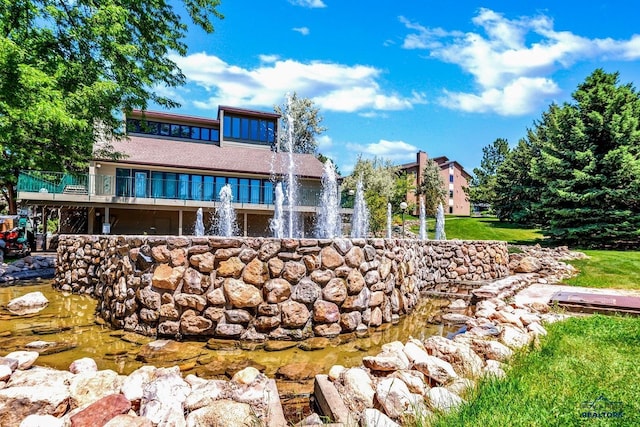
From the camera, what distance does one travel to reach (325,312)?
515 centimetres

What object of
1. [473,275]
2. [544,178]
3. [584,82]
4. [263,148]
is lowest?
[473,275]

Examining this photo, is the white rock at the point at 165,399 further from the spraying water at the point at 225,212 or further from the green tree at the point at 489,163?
the green tree at the point at 489,163

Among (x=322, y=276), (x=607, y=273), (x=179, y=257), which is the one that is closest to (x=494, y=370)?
(x=322, y=276)

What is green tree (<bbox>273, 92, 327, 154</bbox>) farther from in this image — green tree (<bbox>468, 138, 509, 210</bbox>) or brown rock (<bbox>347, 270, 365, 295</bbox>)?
brown rock (<bbox>347, 270, 365, 295</bbox>)

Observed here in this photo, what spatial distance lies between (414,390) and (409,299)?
4.08 metres

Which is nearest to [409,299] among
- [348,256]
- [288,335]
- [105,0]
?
[348,256]

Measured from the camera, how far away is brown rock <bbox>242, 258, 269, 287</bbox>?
4.97 m

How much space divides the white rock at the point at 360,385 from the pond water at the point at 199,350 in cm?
43

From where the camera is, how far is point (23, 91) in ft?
27.1

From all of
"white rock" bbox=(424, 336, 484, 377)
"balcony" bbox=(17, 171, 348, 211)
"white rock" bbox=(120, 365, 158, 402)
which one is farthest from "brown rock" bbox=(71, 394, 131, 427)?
"balcony" bbox=(17, 171, 348, 211)

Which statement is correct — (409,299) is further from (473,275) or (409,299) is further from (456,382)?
(473,275)

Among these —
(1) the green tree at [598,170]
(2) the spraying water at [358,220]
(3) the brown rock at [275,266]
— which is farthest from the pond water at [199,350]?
(2) the spraying water at [358,220]

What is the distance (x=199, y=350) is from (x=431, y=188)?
37774 millimetres

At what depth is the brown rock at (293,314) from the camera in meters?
4.97
